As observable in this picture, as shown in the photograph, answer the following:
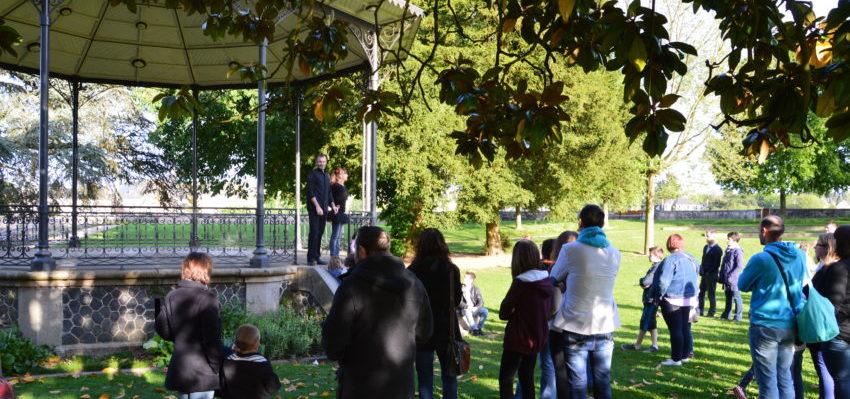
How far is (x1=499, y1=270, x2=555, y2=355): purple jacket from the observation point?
540cm

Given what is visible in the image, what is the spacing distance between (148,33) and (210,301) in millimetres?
10550

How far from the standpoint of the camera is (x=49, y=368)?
8453 mm

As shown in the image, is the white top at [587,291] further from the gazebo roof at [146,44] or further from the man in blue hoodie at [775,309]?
the gazebo roof at [146,44]

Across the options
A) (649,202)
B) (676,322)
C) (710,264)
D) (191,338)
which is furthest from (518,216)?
(191,338)

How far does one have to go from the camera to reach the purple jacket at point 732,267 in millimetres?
12648

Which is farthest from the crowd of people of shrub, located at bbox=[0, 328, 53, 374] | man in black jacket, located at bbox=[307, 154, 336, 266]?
man in black jacket, located at bbox=[307, 154, 336, 266]

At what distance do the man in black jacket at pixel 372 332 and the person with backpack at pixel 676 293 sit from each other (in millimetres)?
5649

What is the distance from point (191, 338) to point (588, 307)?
3045 mm

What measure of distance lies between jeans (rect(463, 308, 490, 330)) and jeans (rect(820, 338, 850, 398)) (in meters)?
6.82

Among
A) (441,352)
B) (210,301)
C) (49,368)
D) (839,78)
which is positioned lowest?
(49,368)

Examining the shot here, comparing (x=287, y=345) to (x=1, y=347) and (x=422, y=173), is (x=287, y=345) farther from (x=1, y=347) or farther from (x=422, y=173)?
(x=422, y=173)

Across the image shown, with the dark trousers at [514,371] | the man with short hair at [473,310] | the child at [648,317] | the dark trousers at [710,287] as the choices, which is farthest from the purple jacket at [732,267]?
the dark trousers at [514,371]

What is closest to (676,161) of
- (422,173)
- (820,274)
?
(422,173)

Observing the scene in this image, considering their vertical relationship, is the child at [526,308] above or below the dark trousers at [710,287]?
above
